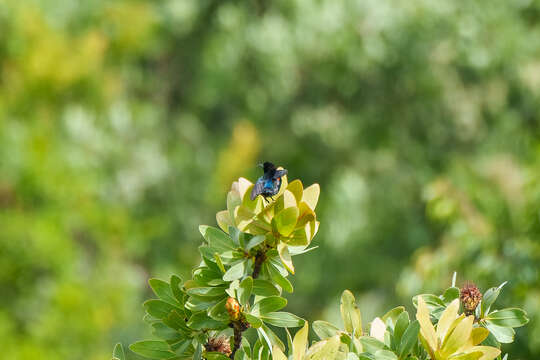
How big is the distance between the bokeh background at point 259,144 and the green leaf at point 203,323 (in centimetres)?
303

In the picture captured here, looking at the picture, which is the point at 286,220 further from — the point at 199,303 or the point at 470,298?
the point at 470,298

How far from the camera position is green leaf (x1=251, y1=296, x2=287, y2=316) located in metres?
0.65

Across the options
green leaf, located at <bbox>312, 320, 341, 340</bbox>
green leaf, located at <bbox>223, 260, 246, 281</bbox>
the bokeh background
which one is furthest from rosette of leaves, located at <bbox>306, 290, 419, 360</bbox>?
the bokeh background

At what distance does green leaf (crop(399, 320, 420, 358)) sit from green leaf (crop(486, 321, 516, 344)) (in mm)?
109

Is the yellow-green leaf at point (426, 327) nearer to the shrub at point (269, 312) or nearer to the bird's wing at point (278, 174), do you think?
the shrub at point (269, 312)

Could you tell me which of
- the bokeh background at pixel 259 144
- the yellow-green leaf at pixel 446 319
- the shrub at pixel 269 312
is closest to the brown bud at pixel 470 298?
the shrub at pixel 269 312

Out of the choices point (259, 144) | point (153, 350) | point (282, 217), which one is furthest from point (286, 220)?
point (259, 144)

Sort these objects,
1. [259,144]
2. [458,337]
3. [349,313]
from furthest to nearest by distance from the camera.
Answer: [259,144] → [349,313] → [458,337]

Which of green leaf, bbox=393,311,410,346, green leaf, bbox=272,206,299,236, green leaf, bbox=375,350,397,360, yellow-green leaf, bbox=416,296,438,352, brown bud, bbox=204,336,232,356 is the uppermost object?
green leaf, bbox=272,206,299,236

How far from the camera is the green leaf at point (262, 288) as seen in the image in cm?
66

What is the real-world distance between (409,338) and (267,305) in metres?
0.14

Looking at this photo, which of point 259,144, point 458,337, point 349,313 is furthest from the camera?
point 259,144

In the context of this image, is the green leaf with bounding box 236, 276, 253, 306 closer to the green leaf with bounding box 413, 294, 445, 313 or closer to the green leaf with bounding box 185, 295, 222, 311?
the green leaf with bounding box 185, 295, 222, 311

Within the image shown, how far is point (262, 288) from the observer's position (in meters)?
0.66
